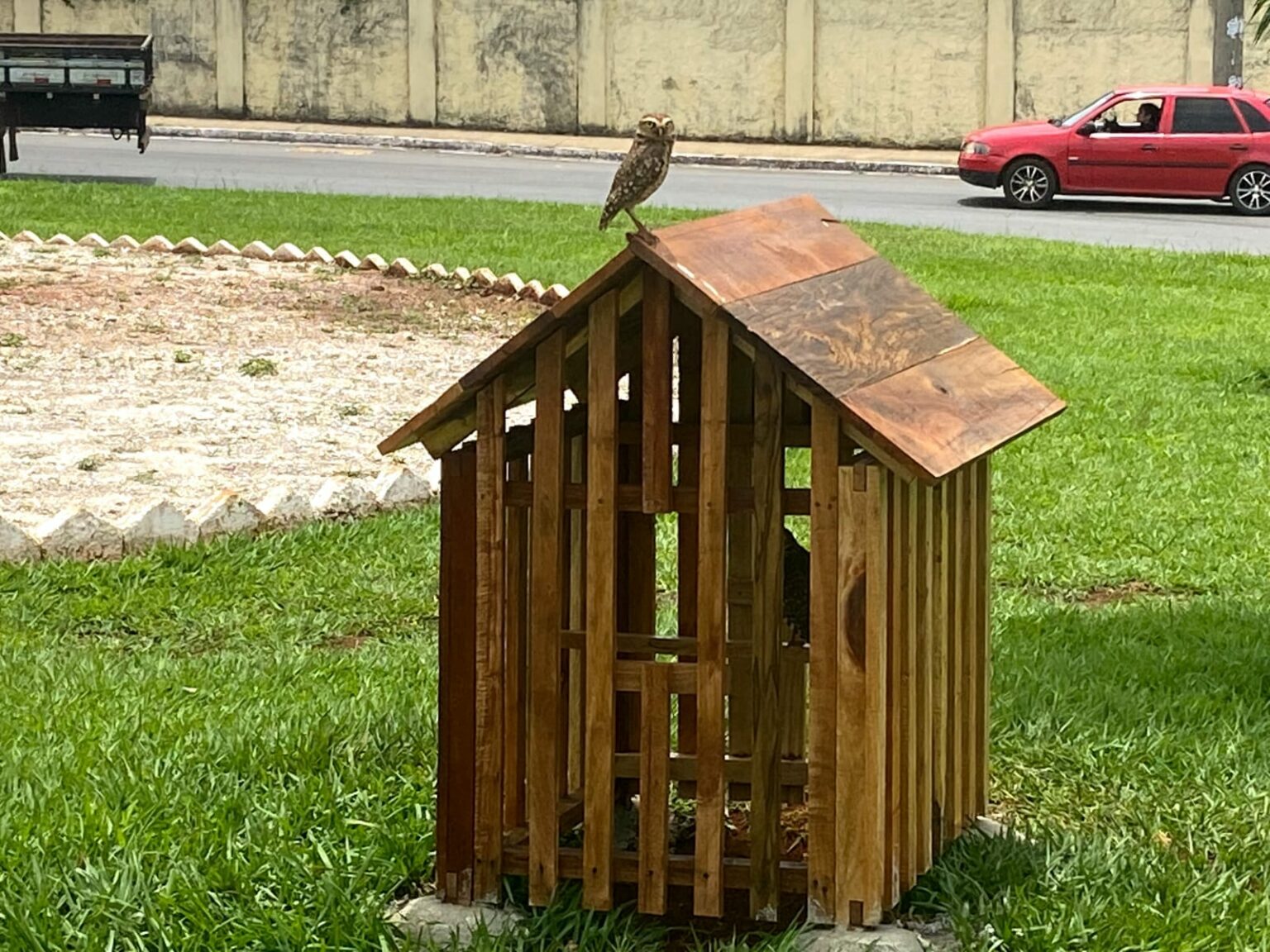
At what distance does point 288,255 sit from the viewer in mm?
15172

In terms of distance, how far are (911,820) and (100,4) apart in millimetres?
36102

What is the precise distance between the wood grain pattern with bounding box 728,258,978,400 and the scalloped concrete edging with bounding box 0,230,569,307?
873 cm

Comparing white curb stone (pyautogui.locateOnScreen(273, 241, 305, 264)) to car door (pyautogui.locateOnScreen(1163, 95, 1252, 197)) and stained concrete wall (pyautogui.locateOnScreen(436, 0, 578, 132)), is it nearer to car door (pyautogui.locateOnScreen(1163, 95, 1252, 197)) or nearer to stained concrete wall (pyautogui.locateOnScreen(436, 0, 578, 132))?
car door (pyautogui.locateOnScreen(1163, 95, 1252, 197))

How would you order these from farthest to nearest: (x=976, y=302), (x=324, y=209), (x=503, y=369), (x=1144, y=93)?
(x=1144, y=93) → (x=324, y=209) → (x=976, y=302) → (x=503, y=369)

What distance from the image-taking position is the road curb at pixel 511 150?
3089cm

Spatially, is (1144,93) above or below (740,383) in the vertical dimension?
above

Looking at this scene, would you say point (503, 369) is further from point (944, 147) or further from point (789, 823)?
point (944, 147)

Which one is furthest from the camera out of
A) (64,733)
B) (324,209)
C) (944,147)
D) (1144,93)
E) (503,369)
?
(944,147)

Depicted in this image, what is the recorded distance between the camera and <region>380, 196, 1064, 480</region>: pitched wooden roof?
3.97m

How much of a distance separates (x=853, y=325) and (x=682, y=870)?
1.19 metres

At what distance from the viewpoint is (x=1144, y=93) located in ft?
82.5

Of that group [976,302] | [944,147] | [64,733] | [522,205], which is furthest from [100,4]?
[64,733]

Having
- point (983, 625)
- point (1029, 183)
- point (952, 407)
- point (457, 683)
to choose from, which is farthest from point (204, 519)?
point (1029, 183)

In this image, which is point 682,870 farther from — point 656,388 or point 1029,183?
point 1029,183
